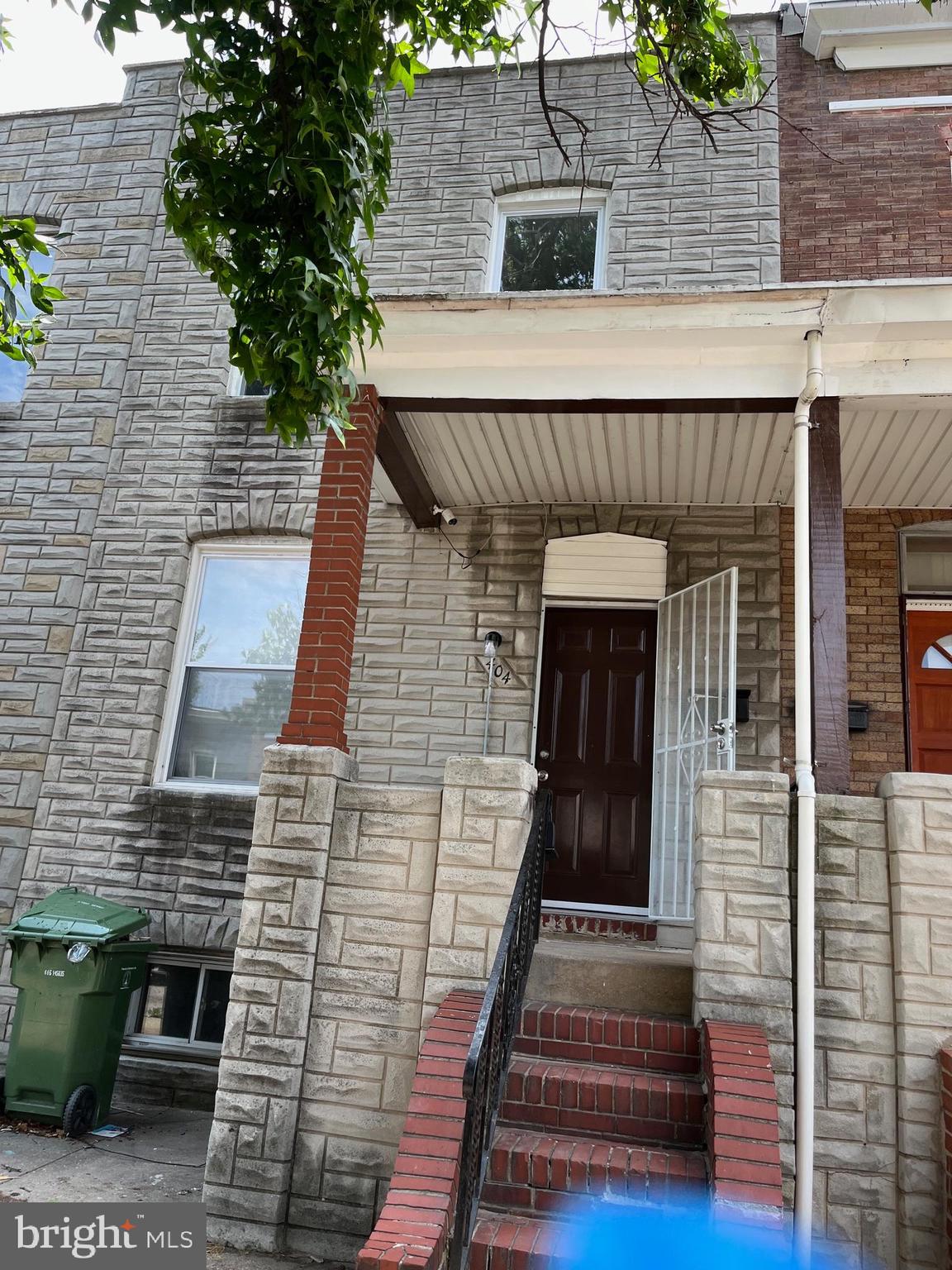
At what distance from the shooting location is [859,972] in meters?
4.09

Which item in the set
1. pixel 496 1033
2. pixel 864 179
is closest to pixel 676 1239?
pixel 496 1033

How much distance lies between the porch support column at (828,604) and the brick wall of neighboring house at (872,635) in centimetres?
183

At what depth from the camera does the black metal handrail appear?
10.1 feet

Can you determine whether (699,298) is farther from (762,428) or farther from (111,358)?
(111,358)

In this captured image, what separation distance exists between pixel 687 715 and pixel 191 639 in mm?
3754

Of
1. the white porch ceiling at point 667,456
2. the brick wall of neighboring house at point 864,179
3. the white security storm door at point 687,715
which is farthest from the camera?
the brick wall of neighboring house at point 864,179

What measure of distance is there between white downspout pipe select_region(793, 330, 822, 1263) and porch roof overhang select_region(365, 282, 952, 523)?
199 mm

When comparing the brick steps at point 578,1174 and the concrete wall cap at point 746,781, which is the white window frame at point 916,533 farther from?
the brick steps at point 578,1174

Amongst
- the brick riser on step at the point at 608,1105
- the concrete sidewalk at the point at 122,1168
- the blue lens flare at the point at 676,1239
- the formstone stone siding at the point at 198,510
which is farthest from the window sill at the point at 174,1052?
the blue lens flare at the point at 676,1239

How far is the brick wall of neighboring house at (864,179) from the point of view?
711 centimetres

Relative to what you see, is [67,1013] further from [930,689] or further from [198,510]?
[930,689]

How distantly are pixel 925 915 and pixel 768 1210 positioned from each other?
1.47 m

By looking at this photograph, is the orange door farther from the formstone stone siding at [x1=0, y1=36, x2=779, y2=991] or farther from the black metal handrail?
the black metal handrail

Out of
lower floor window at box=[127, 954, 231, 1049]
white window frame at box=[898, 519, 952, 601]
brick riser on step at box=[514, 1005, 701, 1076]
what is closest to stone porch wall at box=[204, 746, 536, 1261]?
brick riser on step at box=[514, 1005, 701, 1076]
